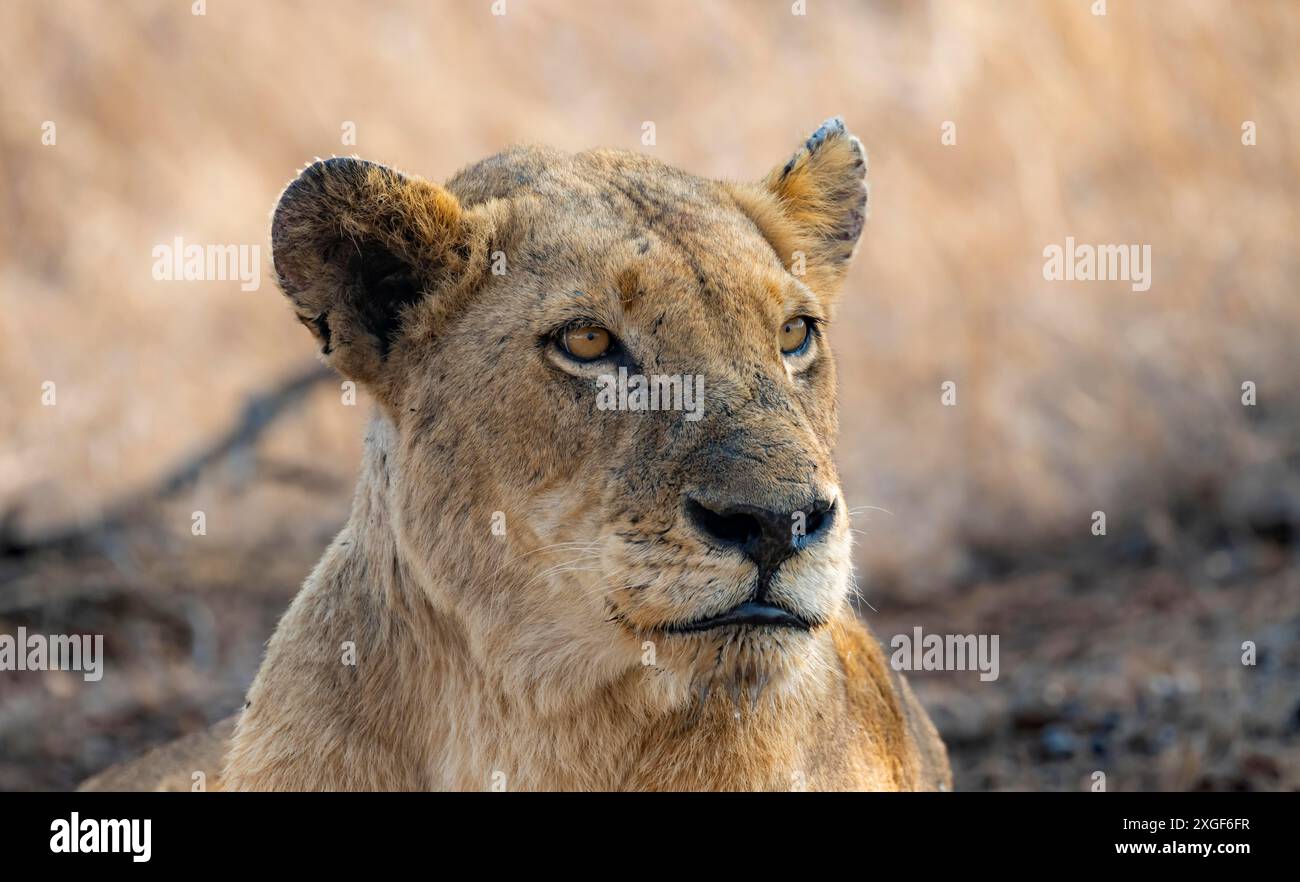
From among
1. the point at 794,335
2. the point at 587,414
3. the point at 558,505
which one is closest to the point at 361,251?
the point at 587,414

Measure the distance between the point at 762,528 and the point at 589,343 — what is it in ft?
2.52

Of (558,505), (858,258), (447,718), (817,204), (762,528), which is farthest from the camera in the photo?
(858,258)

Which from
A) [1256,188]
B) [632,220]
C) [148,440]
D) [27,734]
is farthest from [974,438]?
[632,220]

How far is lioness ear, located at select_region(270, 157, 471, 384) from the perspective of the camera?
13.6 feet

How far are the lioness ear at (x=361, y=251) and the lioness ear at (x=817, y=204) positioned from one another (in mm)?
1001

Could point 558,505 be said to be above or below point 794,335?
below

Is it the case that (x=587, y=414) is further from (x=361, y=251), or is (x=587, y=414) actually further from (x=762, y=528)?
(x=361, y=251)

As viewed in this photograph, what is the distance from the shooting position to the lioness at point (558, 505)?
146 inches

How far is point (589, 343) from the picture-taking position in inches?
158

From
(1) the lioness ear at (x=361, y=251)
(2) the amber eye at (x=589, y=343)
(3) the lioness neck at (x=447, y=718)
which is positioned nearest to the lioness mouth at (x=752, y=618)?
(3) the lioness neck at (x=447, y=718)

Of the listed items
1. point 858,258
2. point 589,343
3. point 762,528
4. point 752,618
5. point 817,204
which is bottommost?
point 752,618

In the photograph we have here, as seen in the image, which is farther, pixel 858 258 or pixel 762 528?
pixel 858 258

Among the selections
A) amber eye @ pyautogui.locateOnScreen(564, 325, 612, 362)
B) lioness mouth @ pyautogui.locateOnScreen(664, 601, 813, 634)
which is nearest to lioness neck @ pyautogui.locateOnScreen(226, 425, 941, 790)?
lioness mouth @ pyautogui.locateOnScreen(664, 601, 813, 634)

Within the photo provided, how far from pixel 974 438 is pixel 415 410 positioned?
8.05 m
